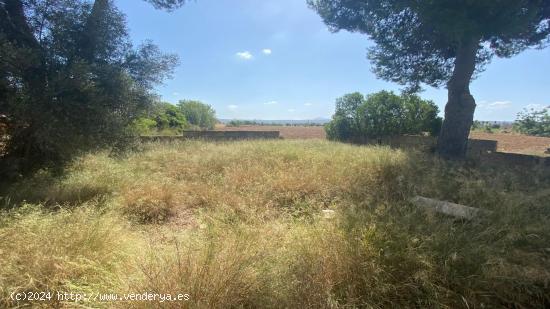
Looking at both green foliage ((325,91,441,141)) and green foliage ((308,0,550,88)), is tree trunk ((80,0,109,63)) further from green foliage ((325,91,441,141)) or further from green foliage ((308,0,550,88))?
green foliage ((325,91,441,141))

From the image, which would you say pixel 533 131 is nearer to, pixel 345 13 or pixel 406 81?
pixel 406 81

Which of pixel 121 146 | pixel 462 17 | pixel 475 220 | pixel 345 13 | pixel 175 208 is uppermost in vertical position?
pixel 345 13

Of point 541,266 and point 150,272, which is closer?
point 150,272

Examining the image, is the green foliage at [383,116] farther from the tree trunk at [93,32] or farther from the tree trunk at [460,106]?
the tree trunk at [93,32]

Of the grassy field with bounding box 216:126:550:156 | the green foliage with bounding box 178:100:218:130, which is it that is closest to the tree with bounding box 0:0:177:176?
the grassy field with bounding box 216:126:550:156

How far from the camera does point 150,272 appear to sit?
2125 millimetres

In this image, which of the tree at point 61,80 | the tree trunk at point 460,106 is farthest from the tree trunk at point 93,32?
the tree trunk at point 460,106

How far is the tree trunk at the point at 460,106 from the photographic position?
766 cm

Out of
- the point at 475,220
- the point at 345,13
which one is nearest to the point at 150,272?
the point at 475,220

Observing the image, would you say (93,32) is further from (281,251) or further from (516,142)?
(516,142)

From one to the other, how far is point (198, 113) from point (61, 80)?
25835mm

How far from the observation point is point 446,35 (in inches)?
283

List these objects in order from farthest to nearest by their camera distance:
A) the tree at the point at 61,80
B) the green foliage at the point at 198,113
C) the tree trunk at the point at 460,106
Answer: the green foliage at the point at 198,113, the tree trunk at the point at 460,106, the tree at the point at 61,80

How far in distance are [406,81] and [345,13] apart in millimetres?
3274
